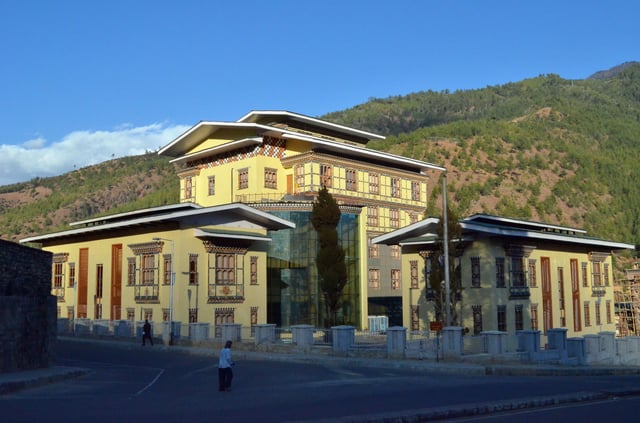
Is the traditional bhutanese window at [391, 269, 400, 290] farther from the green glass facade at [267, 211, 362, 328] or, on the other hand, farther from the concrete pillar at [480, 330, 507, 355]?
the concrete pillar at [480, 330, 507, 355]

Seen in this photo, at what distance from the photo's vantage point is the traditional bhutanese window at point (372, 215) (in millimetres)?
60250

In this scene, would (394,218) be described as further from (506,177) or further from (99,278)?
(506,177)

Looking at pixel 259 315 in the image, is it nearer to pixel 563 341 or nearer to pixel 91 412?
pixel 563 341

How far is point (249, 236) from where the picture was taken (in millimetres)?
42469

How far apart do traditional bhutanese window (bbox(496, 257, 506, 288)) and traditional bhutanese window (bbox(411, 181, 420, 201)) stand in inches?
1059

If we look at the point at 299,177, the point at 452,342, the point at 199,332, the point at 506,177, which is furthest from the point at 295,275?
the point at 506,177

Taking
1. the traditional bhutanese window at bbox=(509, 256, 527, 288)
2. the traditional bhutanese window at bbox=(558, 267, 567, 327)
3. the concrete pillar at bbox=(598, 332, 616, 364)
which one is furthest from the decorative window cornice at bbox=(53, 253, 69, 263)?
the concrete pillar at bbox=(598, 332, 616, 364)

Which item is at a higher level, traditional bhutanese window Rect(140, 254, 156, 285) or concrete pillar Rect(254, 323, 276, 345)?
traditional bhutanese window Rect(140, 254, 156, 285)

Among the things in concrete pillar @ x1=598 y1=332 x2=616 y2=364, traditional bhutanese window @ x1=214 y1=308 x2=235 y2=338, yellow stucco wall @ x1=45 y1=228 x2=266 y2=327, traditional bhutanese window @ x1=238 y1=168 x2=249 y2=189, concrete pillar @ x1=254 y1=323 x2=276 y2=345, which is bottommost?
concrete pillar @ x1=598 y1=332 x2=616 y2=364

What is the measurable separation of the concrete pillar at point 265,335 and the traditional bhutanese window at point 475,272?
1233 cm

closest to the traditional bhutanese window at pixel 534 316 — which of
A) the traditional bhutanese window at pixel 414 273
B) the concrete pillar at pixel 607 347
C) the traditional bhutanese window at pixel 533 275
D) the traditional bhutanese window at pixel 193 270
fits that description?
the traditional bhutanese window at pixel 533 275

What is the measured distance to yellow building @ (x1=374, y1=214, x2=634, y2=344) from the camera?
38438 millimetres

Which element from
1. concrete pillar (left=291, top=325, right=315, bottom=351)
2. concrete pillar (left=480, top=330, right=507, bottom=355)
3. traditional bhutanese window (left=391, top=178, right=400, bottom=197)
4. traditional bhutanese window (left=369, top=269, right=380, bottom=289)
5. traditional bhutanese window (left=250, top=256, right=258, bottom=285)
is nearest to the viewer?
concrete pillar (left=480, top=330, right=507, bottom=355)

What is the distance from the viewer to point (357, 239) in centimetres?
5600
